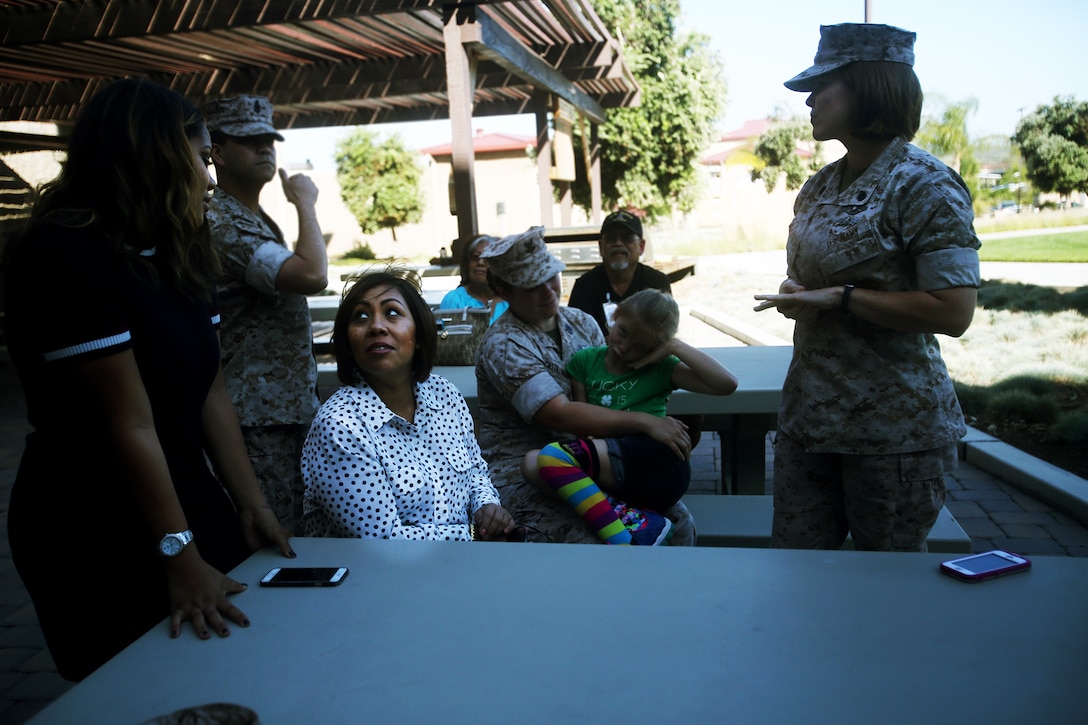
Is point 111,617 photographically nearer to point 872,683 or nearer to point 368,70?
point 872,683

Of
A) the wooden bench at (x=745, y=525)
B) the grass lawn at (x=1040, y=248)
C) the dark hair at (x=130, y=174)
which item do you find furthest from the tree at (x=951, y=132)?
the dark hair at (x=130, y=174)

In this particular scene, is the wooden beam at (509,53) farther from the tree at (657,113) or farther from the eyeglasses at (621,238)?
the tree at (657,113)

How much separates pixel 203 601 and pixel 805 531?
62.7 inches

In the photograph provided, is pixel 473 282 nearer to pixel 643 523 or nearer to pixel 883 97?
pixel 643 523

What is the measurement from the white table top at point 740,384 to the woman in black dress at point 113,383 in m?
1.69

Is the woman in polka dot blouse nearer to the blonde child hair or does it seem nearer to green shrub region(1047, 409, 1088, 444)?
the blonde child hair

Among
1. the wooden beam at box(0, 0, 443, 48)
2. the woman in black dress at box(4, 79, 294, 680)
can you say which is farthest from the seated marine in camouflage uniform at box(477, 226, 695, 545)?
the wooden beam at box(0, 0, 443, 48)

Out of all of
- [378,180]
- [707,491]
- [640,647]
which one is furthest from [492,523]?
[378,180]

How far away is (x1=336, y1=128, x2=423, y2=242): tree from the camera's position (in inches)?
1268

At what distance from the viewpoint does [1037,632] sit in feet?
4.13

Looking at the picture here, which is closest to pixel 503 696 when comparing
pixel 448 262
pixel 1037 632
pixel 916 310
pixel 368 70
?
pixel 1037 632

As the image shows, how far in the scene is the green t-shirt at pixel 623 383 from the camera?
2.69 m

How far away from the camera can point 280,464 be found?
2.58 metres

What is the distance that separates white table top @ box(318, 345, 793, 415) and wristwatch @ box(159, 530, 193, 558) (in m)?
1.75
